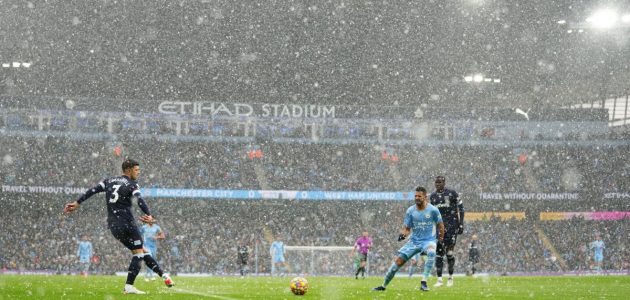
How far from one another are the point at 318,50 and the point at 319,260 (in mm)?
20367

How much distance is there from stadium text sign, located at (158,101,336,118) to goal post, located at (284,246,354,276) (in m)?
16.6

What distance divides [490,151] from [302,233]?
16.3m

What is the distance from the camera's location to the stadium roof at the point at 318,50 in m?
51.7

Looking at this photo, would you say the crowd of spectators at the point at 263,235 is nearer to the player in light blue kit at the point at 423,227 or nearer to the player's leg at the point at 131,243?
the player in light blue kit at the point at 423,227

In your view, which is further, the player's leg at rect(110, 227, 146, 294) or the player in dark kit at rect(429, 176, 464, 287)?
the player in dark kit at rect(429, 176, 464, 287)

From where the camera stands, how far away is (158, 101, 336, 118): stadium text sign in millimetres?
54000

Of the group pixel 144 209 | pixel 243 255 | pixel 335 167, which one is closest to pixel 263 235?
pixel 335 167

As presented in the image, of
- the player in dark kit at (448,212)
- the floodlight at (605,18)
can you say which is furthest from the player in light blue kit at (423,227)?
the floodlight at (605,18)

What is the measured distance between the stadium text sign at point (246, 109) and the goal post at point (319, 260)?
1661cm

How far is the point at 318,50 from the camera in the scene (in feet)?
183

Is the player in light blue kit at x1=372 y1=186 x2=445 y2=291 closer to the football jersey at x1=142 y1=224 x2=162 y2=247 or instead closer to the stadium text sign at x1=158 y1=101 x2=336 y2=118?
the football jersey at x1=142 y1=224 x2=162 y2=247

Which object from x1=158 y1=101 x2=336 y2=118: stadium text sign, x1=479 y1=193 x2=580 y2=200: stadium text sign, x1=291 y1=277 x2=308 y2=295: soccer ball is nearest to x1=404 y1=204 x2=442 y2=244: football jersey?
x1=291 y1=277 x2=308 y2=295: soccer ball

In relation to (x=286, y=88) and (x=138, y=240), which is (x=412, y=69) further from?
(x=138, y=240)

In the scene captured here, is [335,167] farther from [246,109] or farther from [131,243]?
[131,243]
